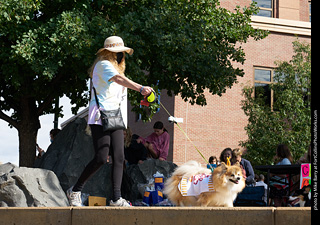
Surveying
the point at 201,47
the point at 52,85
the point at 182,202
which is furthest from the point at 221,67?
the point at 182,202

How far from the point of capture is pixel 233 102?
26984mm

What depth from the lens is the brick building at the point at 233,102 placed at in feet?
85.4

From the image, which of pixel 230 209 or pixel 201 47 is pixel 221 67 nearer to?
pixel 201 47

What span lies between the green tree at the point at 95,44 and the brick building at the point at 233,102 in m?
9.51

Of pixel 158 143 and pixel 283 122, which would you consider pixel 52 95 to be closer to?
pixel 158 143

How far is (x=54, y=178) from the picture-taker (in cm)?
915

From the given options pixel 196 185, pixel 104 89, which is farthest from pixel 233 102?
pixel 104 89

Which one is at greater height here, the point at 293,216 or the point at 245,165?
the point at 245,165

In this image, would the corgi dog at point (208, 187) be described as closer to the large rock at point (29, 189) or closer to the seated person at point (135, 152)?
the large rock at point (29, 189)

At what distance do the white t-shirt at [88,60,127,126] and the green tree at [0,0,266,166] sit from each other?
7.20 m

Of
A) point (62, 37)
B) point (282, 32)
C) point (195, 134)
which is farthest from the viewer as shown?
point (282, 32)

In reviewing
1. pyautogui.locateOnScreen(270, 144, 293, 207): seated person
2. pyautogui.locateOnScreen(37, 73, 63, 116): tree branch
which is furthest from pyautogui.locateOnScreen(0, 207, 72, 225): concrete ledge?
pyautogui.locateOnScreen(37, 73, 63, 116): tree branch

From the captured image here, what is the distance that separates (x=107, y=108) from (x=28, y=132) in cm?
1046
